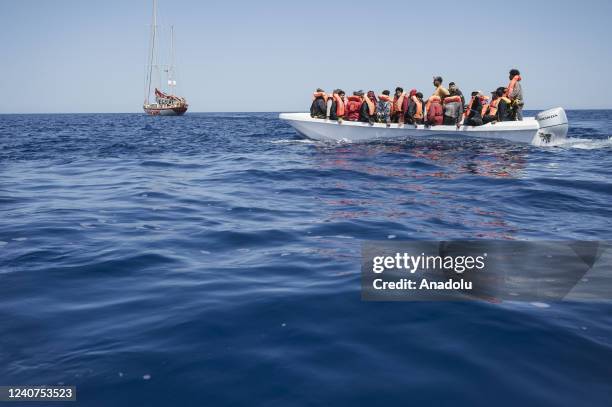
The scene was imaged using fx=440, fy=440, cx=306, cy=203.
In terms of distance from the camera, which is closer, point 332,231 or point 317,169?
point 332,231

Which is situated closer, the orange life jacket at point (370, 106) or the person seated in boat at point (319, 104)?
the orange life jacket at point (370, 106)

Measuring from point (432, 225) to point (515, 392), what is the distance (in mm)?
4426

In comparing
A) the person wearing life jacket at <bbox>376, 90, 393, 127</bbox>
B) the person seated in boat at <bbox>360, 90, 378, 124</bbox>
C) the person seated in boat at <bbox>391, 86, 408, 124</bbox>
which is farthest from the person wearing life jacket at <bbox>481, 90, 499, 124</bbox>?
the person seated in boat at <bbox>360, 90, 378, 124</bbox>

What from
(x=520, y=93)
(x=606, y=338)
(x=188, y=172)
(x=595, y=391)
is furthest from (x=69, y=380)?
(x=520, y=93)

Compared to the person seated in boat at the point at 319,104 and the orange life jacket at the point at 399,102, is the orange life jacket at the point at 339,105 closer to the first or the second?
the person seated in boat at the point at 319,104

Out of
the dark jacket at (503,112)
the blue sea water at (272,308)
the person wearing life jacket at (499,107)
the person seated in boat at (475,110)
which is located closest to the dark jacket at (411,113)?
the person seated in boat at (475,110)

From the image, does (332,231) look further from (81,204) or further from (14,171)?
(14,171)

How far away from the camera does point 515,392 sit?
2.97 metres

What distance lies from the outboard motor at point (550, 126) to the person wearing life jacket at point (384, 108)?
6554 millimetres

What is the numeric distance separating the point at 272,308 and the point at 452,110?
17.1 metres

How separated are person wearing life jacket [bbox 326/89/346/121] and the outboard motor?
8629 mm

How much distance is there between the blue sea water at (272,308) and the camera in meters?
3.08

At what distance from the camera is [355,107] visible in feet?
69.3

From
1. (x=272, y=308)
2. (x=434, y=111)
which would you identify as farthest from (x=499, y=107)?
(x=272, y=308)
